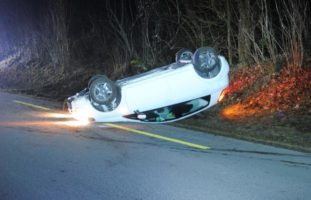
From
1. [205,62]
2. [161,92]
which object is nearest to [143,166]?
[161,92]

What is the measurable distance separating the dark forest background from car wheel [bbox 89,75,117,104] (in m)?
5.02

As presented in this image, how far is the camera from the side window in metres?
10.6

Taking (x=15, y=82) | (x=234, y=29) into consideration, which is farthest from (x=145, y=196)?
(x=15, y=82)

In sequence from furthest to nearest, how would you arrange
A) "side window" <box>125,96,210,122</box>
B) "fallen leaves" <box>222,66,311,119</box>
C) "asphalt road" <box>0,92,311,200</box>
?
1. "fallen leaves" <box>222,66,311,119</box>
2. "side window" <box>125,96,210,122</box>
3. "asphalt road" <box>0,92,311,200</box>

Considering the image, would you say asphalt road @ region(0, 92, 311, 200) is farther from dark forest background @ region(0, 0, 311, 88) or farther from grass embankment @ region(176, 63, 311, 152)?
dark forest background @ region(0, 0, 311, 88)

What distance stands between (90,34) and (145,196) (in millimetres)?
20033

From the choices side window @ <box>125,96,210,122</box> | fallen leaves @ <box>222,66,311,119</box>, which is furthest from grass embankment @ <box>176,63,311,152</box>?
side window @ <box>125,96,210,122</box>

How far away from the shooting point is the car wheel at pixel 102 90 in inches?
409

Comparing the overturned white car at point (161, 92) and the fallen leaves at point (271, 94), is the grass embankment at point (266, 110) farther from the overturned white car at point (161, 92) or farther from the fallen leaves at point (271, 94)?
the overturned white car at point (161, 92)

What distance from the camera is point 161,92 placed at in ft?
34.0

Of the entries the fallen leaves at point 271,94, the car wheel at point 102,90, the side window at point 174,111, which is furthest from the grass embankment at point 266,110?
the car wheel at point 102,90

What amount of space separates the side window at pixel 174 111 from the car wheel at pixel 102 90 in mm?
612

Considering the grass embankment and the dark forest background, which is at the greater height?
the dark forest background

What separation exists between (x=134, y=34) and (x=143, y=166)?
46.2 ft
